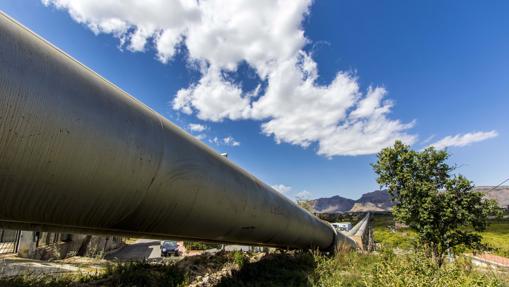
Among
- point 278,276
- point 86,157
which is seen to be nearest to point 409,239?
point 278,276

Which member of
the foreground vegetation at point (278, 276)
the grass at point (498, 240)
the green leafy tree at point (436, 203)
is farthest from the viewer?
the grass at point (498, 240)

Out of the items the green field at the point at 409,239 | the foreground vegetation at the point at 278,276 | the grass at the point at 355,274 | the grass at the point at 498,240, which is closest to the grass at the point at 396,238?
the green field at the point at 409,239

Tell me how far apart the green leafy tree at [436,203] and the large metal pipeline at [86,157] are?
12.7 m

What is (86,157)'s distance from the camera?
5.29ft

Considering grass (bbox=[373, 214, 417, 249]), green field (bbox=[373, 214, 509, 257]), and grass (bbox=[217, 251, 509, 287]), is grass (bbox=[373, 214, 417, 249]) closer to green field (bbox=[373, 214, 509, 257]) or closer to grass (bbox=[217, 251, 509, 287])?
green field (bbox=[373, 214, 509, 257])

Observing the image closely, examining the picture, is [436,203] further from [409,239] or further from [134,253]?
[134,253]

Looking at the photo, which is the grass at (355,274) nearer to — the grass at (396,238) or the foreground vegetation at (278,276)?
the foreground vegetation at (278,276)

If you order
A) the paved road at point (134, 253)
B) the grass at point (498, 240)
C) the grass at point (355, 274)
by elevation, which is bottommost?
the grass at point (498, 240)

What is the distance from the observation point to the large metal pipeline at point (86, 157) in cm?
Answer: 138

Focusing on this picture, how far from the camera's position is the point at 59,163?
1.52 m

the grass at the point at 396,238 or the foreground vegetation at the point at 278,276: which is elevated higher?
the foreground vegetation at the point at 278,276

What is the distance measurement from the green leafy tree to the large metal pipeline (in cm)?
1272

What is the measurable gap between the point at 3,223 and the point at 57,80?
3.31ft

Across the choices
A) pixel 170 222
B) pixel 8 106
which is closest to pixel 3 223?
pixel 8 106
